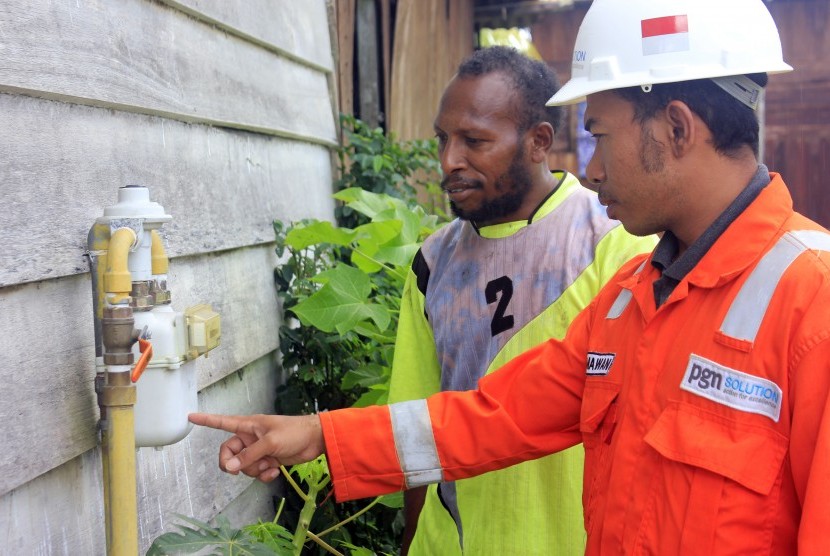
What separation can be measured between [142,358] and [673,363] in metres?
0.85

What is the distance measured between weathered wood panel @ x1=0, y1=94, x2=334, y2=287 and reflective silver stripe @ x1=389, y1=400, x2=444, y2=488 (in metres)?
0.61

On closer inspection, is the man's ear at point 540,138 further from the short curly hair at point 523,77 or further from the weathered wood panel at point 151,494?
the weathered wood panel at point 151,494

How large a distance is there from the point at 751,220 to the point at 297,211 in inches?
71.4

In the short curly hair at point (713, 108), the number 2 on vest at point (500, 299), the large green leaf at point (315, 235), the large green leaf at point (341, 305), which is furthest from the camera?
the large green leaf at point (315, 235)

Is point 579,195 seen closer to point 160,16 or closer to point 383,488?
point 383,488

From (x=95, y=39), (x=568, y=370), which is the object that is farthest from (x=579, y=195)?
(x=95, y=39)

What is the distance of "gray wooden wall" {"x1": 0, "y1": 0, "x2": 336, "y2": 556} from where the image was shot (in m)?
1.42

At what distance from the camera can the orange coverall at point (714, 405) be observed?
130 centimetres

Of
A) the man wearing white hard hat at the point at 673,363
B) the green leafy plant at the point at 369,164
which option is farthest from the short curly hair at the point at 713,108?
the green leafy plant at the point at 369,164

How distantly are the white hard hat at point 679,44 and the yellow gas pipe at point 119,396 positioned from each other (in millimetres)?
890

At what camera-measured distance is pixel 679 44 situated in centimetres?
164

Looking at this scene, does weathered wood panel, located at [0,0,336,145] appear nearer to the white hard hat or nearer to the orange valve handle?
the orange valve handle

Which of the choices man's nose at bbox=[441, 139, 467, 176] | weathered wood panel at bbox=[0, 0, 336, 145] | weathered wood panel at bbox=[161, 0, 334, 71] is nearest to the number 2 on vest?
man's nose at bbox=[441, 139, 467, 176]

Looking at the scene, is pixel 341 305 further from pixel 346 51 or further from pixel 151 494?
pixel 346 51
